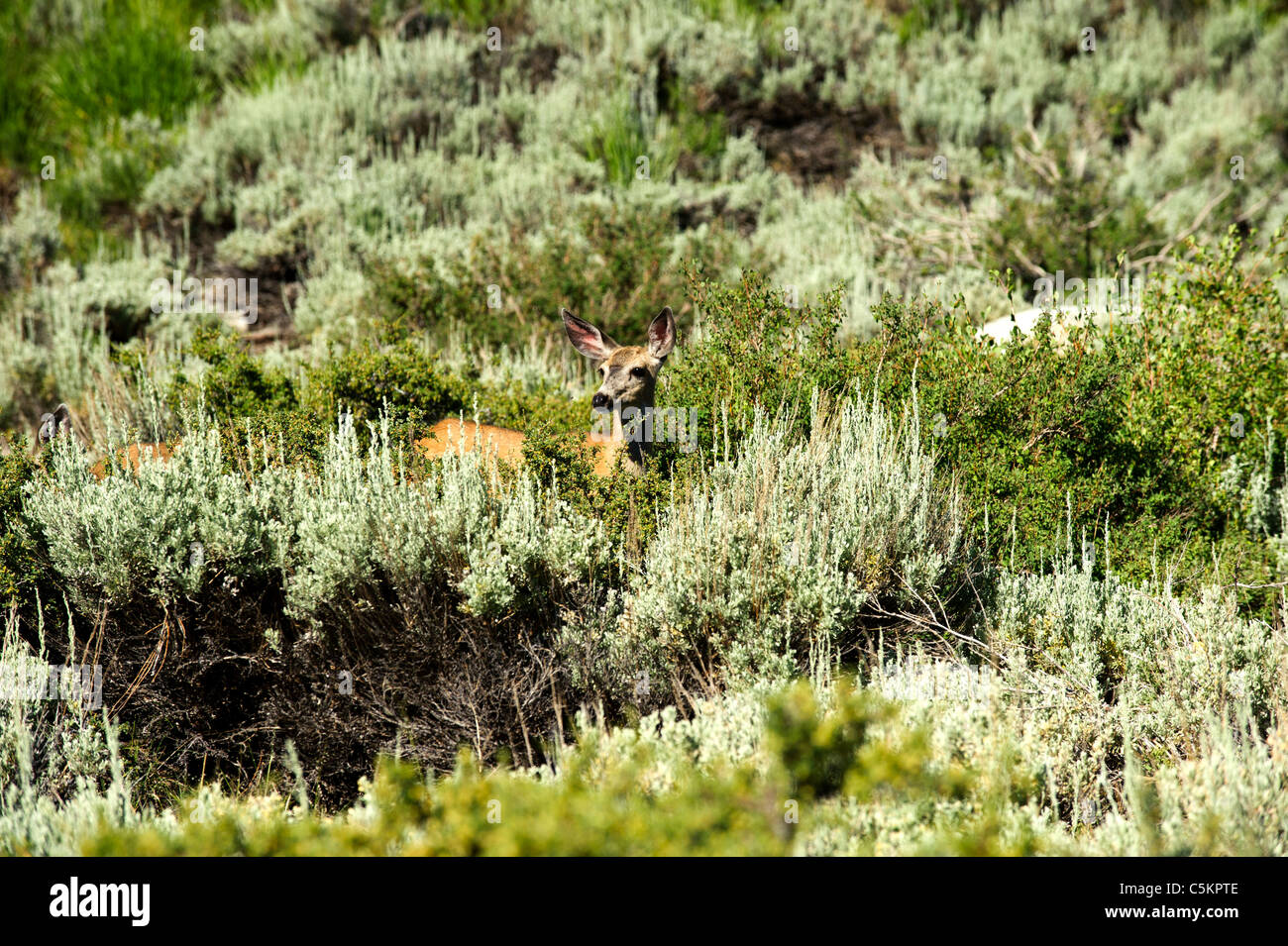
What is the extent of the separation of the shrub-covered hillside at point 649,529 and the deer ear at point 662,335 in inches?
7.8

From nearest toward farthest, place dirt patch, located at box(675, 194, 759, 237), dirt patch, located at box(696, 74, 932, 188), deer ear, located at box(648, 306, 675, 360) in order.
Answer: deer ear, located at box(648, 306, 675, 360) < dirt patch, located at box(675, 194, 759, 237) < dirt patch, located at box(696, 74, 932, 188)

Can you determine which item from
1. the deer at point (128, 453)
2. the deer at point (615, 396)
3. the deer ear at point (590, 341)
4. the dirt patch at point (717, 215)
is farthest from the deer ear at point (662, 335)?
the dirt patch at point (717, 215)

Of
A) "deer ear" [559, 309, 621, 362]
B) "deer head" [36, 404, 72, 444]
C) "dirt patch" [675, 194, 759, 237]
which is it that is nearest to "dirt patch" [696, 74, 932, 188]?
"dirt patch" [675, 194, 759, 237]

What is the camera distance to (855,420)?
493 cm

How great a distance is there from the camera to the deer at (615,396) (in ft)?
17.6

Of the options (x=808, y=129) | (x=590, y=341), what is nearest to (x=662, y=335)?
(x=590, y=341)

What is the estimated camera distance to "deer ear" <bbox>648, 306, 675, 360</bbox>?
550 centimetres

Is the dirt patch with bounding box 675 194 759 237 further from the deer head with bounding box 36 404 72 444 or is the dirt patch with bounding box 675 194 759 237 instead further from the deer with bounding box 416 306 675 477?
the deer head with bounding box 36 404 72 444

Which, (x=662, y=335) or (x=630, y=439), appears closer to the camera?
(x=630, y=439)

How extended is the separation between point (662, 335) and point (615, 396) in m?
0.45

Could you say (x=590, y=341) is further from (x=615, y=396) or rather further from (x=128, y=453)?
(x=128, y=453)

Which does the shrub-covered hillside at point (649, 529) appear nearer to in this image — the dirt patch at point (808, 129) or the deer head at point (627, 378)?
the deer head at point (627, 378)

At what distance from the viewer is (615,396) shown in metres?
5.39

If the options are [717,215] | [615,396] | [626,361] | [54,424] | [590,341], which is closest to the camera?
[615,396]
